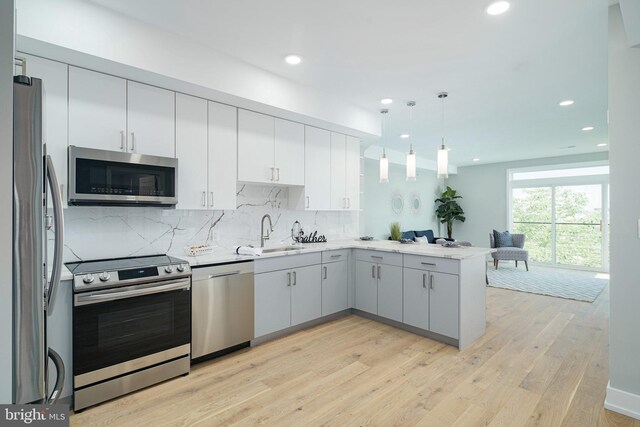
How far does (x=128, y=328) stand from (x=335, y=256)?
224cm

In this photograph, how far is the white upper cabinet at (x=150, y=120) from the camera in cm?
268

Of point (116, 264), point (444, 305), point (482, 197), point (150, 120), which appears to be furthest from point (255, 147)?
point (482, 197)

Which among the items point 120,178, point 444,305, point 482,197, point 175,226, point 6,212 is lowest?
point 444,305

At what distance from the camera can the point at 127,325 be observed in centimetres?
232

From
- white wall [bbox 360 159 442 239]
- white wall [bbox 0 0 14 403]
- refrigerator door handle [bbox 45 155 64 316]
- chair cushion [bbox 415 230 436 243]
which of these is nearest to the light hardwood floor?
refrigerator door handle [bbox 45 155 64 316]

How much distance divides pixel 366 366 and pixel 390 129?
380 cm

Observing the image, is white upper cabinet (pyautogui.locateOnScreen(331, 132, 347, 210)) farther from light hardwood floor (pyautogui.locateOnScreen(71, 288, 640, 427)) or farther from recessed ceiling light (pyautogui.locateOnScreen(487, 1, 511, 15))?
recessed ceiling light (pyautogui.locateOnScreen(487, 1, 511, 15))

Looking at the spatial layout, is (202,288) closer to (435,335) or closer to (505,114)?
(435,335)

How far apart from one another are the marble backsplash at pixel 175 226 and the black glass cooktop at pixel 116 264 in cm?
15

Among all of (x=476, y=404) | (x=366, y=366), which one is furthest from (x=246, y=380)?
(x=476, y=404)

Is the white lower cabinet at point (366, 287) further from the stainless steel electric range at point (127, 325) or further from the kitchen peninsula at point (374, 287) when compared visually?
the stainless steel electric range at point (127, 325)

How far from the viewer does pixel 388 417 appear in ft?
6.88

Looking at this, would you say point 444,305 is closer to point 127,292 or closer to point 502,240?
point 127,292

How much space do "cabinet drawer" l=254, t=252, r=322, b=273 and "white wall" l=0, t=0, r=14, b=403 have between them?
2.18 meters
